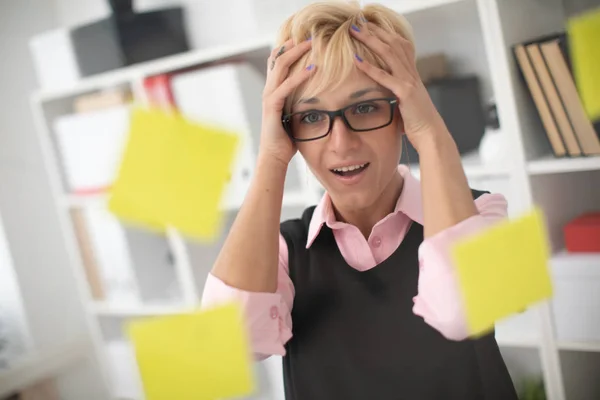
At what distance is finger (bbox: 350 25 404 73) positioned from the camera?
573 mm

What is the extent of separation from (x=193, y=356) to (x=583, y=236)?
2.59 feet

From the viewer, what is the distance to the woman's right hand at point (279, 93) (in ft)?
1.97

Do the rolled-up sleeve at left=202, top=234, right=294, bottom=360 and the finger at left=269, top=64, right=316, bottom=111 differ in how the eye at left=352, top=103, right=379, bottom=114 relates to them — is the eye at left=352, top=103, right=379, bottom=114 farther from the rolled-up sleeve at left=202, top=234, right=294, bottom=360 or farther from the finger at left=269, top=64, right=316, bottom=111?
the rolled-up sleeve at left=202, top=234, right=294, bottom=360

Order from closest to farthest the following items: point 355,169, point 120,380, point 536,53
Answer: point 355,169
point 536,53
point 120,380

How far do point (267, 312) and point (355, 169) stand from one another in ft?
0.61

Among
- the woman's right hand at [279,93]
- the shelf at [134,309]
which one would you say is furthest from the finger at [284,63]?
the shelf at [134,309]

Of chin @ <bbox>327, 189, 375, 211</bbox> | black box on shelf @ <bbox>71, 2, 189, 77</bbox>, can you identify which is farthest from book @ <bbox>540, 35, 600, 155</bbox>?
black box on shelf @ <bbox>71, 2, 189, 77</bbox>

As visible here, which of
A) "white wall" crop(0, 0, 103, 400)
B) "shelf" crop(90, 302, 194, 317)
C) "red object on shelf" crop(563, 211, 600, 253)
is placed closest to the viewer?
"red object on shelf" crop(563, 211, 600, 253)

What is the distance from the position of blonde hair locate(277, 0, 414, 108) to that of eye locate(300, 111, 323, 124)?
2 centimetres

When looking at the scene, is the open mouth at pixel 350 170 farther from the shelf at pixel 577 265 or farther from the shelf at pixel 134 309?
the shelf at pixel 134 309

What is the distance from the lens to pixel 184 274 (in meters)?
1.57

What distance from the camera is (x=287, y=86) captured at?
598 mm

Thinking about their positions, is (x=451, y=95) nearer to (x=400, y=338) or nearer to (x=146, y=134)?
(x=400, y=338)

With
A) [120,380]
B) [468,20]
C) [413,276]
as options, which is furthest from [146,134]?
[120,380]
